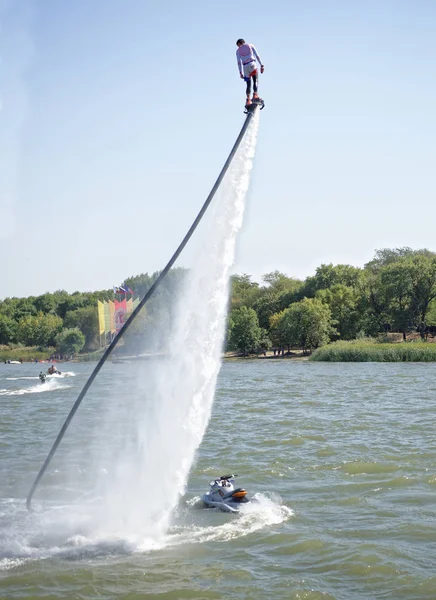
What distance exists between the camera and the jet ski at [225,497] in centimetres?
1792

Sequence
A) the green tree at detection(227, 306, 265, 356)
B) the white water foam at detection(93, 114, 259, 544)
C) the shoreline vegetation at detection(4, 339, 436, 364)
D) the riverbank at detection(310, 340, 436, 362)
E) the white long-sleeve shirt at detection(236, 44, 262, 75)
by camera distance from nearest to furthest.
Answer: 1. the white long-sleeve shirt at detection(236, 44, 262, 75)
2. the white water foam at detection(93, 114, 259, 544)
3. the riverbank at detection(310, 340, 436, 362)
4. the shoreline vegetation at detection(4, 339, 436, 364)
5. the green tree at detection(227, 306, 265, 356)

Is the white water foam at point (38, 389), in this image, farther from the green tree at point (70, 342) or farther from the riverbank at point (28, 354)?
the riverbank at point (28, 354)

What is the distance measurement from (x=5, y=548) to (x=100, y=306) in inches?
3660

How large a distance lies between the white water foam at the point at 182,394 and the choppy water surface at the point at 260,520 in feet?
1.55

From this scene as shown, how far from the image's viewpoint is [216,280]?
1492 centimetres

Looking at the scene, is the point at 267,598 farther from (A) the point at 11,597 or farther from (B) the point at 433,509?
(B) the point at 433,509

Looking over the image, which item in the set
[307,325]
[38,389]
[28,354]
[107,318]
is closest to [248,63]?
[38,389]

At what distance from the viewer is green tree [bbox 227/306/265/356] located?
109688 mm

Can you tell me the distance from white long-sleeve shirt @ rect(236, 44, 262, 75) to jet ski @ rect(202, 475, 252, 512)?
34.9 feet

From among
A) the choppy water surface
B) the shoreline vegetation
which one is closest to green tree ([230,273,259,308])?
the shoreline vegetation

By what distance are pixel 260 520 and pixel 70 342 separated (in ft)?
409

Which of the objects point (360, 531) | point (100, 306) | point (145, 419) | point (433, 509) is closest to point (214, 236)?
point (145, 419)

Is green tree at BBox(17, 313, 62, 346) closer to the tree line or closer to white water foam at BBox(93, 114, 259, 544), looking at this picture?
the tree line

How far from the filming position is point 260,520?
17109 mm
